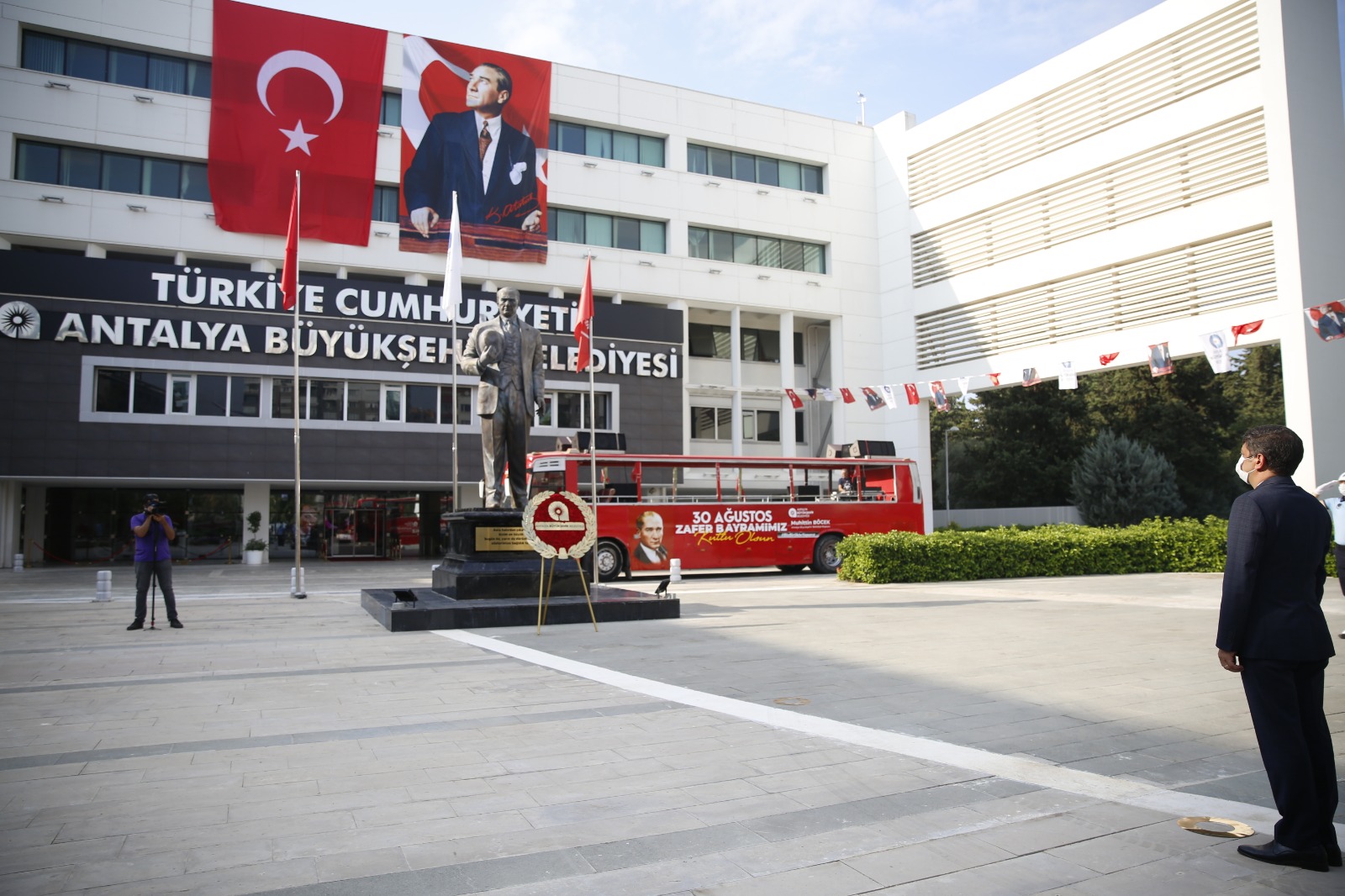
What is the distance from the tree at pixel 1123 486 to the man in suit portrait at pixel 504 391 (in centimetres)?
3148

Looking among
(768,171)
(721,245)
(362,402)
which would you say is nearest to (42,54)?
(362,402)

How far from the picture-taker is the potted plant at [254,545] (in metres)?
29.7

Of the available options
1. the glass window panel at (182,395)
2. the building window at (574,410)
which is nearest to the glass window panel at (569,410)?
the building window at (574,410)

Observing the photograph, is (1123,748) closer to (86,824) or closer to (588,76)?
(86,824)

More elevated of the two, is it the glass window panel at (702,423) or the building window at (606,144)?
the building window at (606,144)

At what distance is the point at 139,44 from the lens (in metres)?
28.5

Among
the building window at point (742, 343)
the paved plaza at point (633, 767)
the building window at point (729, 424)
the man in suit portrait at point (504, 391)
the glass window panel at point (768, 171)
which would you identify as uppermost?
the glass window panel at point (768, 171)

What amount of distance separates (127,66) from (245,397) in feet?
36.7

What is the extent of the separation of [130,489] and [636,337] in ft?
58.8

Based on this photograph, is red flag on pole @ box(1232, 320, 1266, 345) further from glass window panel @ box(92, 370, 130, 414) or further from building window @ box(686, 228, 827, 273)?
glass window panel @ box(92, 370, 130, 414)

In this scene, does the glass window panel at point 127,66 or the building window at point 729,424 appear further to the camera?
the building window at point 729,424

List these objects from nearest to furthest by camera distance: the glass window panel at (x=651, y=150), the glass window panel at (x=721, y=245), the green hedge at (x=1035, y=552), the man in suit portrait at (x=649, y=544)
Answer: the green hedge at (x=1035, y=552) < the man in suit portrait at (x=649, y=544) < the glass window panel at (x=651, y=150) < the glass window panel at (x=721, y=245)

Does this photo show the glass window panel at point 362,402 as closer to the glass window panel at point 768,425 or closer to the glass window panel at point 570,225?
the glass window panel at point 570,225

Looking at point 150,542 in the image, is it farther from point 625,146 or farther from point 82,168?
point 625,146
